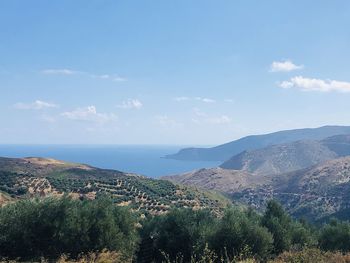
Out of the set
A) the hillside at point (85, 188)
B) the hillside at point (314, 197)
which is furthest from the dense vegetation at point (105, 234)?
the hillside at point (314, 197)

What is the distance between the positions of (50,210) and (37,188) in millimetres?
60667

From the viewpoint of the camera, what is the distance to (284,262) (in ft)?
43.5

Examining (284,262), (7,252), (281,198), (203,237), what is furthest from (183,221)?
(281,198)

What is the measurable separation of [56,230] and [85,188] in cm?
6468

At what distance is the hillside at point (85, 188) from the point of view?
81438mm

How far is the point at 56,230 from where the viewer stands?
89.1 feet

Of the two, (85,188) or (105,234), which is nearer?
(105,234)

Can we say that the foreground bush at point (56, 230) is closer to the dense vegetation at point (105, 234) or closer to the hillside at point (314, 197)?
the dense vegetation at point (105, 234)

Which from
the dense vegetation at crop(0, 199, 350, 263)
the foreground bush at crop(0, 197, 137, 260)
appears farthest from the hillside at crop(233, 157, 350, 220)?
the foreground bush at crop(0, 197, 137, 260)

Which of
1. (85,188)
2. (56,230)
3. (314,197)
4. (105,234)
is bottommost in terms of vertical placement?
(314,197)

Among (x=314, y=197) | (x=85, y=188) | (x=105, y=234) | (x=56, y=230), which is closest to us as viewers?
(x=56, y=230)

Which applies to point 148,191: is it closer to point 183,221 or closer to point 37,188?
point 37,188

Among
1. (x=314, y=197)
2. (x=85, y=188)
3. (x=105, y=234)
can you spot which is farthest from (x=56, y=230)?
(x=314, y=197)

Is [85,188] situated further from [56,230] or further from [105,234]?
[56,230]
